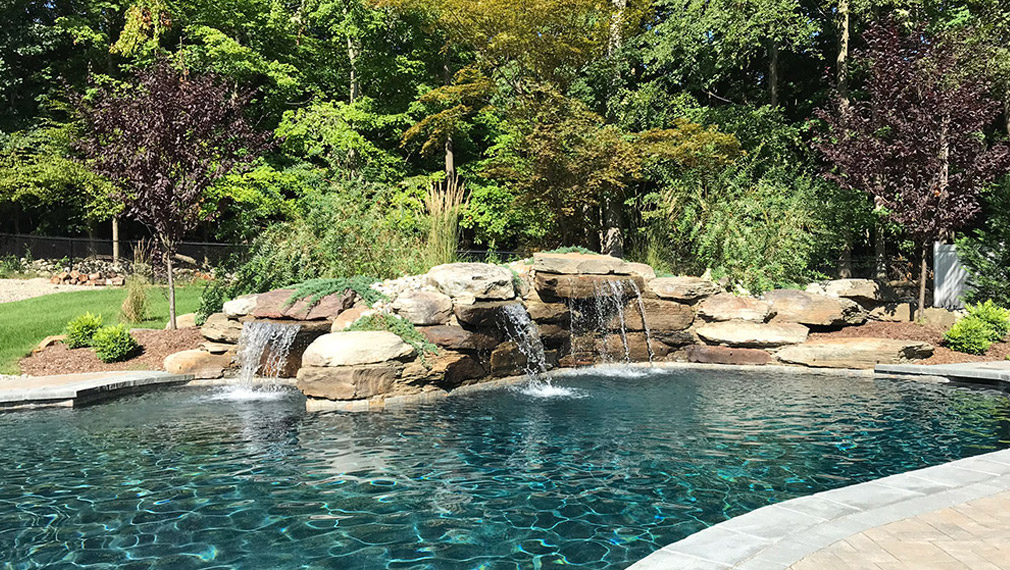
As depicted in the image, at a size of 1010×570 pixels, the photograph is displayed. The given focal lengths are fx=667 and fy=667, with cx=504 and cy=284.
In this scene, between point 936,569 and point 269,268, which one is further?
point 269,268

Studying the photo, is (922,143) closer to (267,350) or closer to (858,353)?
(858,353)

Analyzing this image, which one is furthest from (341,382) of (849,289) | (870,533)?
(849,289)

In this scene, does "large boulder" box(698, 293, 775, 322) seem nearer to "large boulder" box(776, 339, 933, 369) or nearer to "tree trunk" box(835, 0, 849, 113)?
"large boulder" box(776, 339, 933, 369)

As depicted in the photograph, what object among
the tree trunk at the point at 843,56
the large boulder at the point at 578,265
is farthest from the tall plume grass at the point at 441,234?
the tree trunk at the point at 843,56

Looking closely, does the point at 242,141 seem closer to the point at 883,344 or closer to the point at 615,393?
the point at 615,393

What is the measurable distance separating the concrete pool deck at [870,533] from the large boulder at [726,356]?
20.8 feet

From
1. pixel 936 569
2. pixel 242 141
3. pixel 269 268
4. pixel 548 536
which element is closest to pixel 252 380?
pixel 269 268

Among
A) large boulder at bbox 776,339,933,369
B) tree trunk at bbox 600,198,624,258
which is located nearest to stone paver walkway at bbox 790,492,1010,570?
large boulder at bbox 776,339,933,369

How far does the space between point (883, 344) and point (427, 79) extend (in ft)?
55.6

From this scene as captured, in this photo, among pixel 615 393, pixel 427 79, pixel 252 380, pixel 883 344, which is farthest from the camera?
pixel 427 79

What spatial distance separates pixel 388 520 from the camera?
158 inches

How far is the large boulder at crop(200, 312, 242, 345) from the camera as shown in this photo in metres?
9.30

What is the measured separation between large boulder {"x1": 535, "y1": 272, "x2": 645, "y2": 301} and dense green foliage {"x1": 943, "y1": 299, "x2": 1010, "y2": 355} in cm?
467

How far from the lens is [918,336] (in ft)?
34.4
